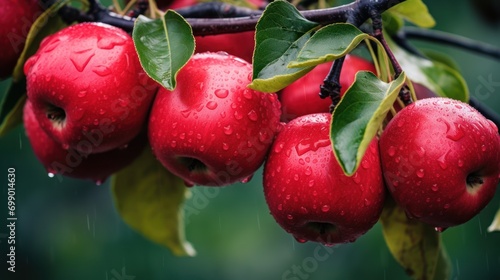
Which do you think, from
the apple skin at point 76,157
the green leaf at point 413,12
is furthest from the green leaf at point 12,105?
the green leaf at point 413,12

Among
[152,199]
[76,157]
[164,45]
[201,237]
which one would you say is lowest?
[201,237]

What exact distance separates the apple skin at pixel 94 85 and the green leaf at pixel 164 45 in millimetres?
34

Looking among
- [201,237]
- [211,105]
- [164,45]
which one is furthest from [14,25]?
[201,237]

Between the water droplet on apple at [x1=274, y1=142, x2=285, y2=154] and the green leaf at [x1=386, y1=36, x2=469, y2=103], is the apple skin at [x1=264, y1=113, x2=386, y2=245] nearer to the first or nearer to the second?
the water droplet on apple at [x1=274, y1=142, x2=285, y2=154]

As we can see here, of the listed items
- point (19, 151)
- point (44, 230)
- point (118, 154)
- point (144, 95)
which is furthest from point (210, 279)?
point (144, 95)

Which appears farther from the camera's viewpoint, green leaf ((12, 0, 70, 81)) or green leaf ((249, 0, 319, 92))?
green leaf ((12, 0, 70, 81))

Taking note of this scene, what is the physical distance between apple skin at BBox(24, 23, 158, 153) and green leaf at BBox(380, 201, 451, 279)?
17.0 inches

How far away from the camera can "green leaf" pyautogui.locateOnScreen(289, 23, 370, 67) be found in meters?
0.87

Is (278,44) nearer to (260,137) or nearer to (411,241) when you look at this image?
(260,137)

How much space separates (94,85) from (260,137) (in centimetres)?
24

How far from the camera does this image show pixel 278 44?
0.94 metres

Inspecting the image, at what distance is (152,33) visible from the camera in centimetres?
100

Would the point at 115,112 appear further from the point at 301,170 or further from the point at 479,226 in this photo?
the point at 479,226

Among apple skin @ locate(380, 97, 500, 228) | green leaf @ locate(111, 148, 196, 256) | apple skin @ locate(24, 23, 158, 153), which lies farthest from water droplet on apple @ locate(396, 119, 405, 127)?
green leaf @ locate(111, 148, 196, 256)
